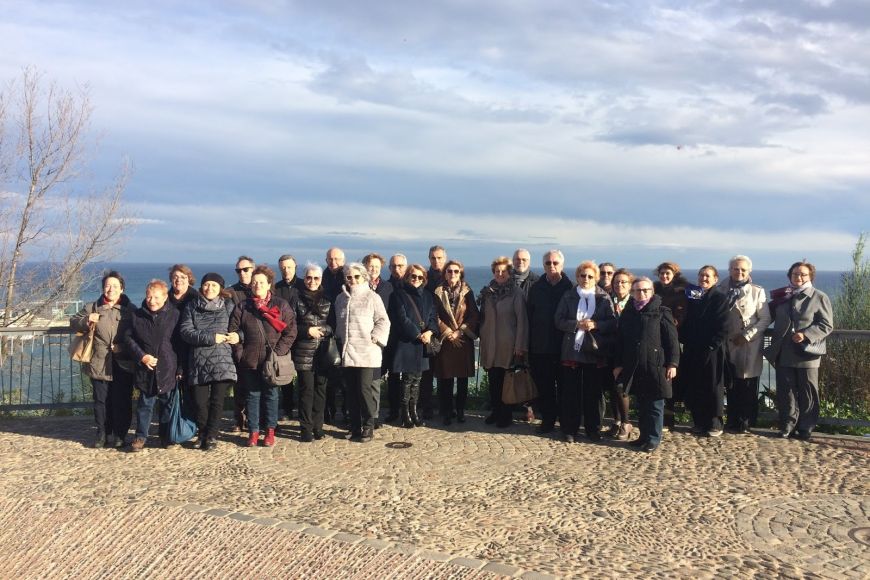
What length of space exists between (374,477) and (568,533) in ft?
6.64

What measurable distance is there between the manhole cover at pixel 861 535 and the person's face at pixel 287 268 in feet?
19.5

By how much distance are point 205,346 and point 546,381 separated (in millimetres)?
3877

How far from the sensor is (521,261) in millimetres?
8312

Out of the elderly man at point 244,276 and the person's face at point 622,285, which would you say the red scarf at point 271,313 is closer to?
the elderly man at point 244,276

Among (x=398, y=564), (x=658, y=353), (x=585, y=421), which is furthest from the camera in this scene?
(x=585, y=421)

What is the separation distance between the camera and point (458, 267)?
8.34 metres

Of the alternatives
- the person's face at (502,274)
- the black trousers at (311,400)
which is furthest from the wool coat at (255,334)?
the person's face at (502,274)

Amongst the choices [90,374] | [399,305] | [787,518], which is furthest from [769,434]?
[90,374]

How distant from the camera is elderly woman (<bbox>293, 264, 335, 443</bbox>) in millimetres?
7676

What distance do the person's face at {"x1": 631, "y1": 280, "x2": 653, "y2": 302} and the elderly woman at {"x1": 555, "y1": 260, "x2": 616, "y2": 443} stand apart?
1.26ft

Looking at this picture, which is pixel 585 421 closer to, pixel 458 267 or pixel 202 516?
pixel 458 267

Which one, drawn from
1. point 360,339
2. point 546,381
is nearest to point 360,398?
point 360,339

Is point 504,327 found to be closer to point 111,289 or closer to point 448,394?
point 448,394

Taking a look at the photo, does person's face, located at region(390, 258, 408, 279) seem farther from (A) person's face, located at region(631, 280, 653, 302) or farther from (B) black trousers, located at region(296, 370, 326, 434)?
(A) person's face, located at region(631, 280, 653, 302)
